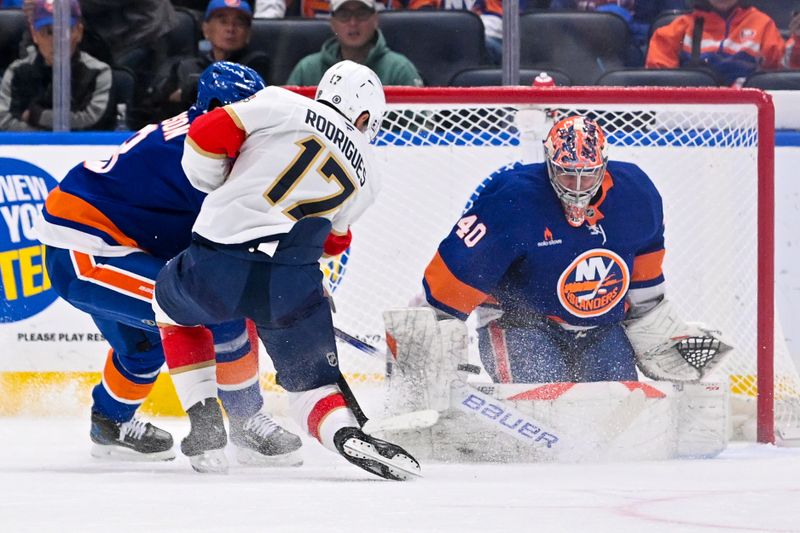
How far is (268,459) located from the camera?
3354 mm

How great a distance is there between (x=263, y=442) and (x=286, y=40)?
1811 millimetres

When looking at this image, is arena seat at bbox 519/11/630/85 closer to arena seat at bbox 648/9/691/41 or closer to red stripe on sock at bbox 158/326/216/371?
arena seat at bbox 648/9/691/41

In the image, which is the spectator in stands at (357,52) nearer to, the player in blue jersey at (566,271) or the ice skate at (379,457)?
the player in blue jersey at (566,271)

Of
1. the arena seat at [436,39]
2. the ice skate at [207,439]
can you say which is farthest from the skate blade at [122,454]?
the arena seat at [436,39]

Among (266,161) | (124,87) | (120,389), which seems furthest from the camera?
(124,87)

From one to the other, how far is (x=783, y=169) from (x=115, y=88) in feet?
7.15

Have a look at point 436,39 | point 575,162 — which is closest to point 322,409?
point 575,162

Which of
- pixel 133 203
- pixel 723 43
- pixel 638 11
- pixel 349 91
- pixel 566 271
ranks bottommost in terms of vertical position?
pixel 566 271

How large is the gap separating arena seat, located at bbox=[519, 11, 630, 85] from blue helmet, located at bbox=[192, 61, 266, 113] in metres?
1.37

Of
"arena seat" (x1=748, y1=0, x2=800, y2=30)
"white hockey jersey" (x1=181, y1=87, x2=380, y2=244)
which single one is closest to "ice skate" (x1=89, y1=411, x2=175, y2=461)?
"white hockey jersey" (x1=181, y1=87, x2=380, y2=244)

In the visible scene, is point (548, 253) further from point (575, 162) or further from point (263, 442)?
point (263, 442)

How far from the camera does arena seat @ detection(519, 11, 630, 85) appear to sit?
176 inches

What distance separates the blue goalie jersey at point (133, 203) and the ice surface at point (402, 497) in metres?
0.55

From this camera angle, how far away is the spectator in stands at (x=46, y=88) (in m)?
4.52
